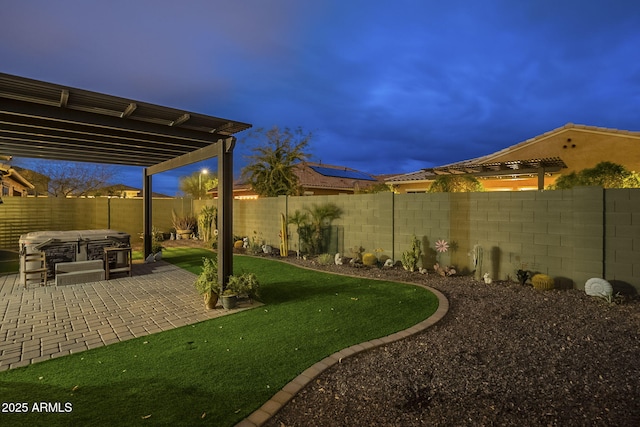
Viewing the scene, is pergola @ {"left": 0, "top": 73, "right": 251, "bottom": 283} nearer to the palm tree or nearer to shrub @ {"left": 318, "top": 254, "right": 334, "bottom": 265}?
shrub @ {"left": 318, "top": 254, "right": 334, "bottom": 265}

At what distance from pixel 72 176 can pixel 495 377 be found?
30.1 metres

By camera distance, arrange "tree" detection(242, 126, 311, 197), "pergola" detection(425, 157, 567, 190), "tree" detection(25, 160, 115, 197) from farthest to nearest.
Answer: "tree" detection(25, 160, 115, 197), "tree" detection(242, 126, 311, 197), "pergola" detection(425, 157, 567, 190)

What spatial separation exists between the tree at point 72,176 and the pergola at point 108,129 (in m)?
19.2

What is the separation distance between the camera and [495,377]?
316 centimetres

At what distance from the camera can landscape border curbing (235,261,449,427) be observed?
2.57 meters

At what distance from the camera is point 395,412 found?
2631mm

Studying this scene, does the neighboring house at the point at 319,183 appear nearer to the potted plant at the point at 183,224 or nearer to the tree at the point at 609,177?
the potted plant at the point at 183,224

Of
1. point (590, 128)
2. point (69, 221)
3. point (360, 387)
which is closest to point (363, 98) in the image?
point (590, 128)

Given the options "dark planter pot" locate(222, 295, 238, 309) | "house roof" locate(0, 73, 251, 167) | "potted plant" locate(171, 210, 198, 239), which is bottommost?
"dark planter pot" locate(222, 295, 238, 309)

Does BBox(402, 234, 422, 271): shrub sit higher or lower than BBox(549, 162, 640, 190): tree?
lower

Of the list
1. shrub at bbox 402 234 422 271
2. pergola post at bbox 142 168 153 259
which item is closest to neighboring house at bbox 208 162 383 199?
pergola post at bbox 142 168 153 259

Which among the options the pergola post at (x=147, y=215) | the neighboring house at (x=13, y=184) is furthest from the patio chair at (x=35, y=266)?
the neighboring house at (x=13, y=184)

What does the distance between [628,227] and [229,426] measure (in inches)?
277

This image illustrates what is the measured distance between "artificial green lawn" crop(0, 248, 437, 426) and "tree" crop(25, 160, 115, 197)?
2568 cm
